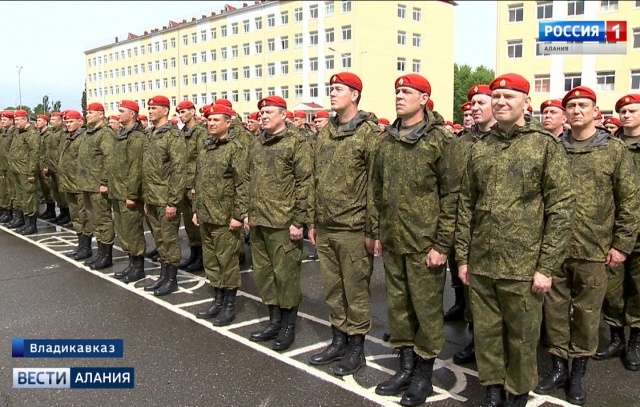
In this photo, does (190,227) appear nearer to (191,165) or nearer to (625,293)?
(191,165)

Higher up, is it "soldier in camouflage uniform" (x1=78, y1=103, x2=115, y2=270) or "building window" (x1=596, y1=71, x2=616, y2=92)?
"building window" (x1=596, y1=71, x2=616, y2=92)

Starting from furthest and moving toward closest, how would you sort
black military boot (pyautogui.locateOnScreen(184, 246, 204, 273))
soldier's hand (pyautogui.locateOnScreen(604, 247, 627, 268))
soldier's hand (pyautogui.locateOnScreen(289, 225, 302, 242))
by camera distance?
black military boot (pyautogui.locateOnScreen(184, 246, 204, 273)), soldier's hand (pyautogui.locateOnScreen(289, 225, 302, 242)), soldier's hand (pyautogui.locateOnScreen(604, 247, 627, 268))

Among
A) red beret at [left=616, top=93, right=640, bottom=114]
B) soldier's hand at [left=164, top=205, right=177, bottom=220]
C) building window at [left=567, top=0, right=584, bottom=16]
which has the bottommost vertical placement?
soldier's hand at [left=164, top=205, right=177, bottom=220]

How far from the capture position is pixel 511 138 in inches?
132

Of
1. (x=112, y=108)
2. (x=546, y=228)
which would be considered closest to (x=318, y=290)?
(x=546, y=228)

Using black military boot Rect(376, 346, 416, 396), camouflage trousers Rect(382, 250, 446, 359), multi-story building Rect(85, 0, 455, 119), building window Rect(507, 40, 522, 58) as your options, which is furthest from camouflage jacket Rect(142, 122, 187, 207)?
multi-story building Rect(85, 0, 455, 119)

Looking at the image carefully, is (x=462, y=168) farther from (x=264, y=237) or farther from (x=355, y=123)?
(x=264, y=237)

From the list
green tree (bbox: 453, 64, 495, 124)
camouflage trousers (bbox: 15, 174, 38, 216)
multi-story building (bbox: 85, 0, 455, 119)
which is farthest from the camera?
green tree (bbox: 453, 64, 495, 124)

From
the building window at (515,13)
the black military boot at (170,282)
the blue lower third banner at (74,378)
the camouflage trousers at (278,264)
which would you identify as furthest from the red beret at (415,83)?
the building window at (515,13)

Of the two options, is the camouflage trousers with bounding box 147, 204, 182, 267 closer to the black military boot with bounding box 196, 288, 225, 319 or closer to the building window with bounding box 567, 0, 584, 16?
the black military boot with bounding box 196, 288, 225, 319

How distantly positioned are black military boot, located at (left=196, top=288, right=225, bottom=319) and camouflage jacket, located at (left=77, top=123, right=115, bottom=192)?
2884mm

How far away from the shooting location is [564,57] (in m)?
32.8

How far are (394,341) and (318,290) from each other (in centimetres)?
269

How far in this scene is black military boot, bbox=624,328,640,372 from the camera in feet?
14.3
